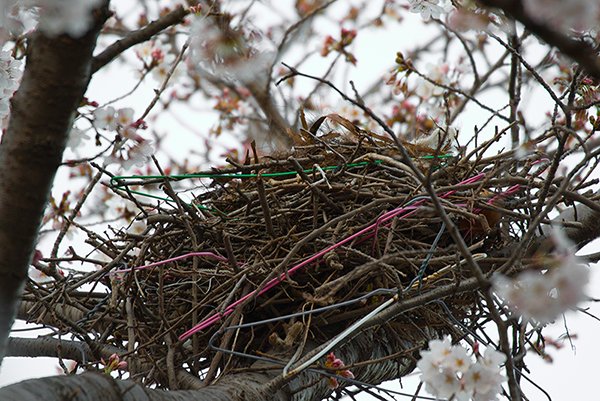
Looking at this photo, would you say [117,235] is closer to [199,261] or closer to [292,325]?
[199,261]

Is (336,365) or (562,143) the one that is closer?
(562,143)

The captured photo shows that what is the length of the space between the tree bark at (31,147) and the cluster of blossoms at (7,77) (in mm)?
1196

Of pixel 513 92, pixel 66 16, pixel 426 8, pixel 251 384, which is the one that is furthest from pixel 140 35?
pixel 513 92

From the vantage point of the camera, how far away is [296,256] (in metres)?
1.71

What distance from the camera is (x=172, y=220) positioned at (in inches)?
72.2

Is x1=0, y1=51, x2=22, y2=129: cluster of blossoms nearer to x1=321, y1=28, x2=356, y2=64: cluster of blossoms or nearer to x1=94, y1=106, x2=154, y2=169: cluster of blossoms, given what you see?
x1=94, y1=106, x2=154, y2=169: cluster of blossoms

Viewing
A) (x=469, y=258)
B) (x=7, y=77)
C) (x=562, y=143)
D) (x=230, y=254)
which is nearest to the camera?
(x=469, y=258)

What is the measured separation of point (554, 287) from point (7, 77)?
59.7 inches

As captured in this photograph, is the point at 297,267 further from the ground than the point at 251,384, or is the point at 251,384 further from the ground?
the point at 297,267

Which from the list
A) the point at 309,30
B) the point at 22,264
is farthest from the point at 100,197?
the point at 22,264

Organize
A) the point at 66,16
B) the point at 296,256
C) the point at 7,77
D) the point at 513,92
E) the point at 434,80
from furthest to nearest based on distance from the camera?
the point at 434,80
the point at 513,92
the point at 7,77
the point at 296,256
the point at 66,16

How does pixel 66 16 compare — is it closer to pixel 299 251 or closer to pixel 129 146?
pixel 299 251

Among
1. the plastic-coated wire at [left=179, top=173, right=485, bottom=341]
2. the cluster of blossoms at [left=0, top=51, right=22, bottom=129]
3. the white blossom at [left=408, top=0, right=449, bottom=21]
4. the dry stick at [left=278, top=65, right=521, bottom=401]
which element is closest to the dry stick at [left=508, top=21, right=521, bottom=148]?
the white blossom at [left=408, top=0, right=449, bottom=21]

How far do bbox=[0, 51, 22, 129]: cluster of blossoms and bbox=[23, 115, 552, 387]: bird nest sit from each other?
0.44 metres
